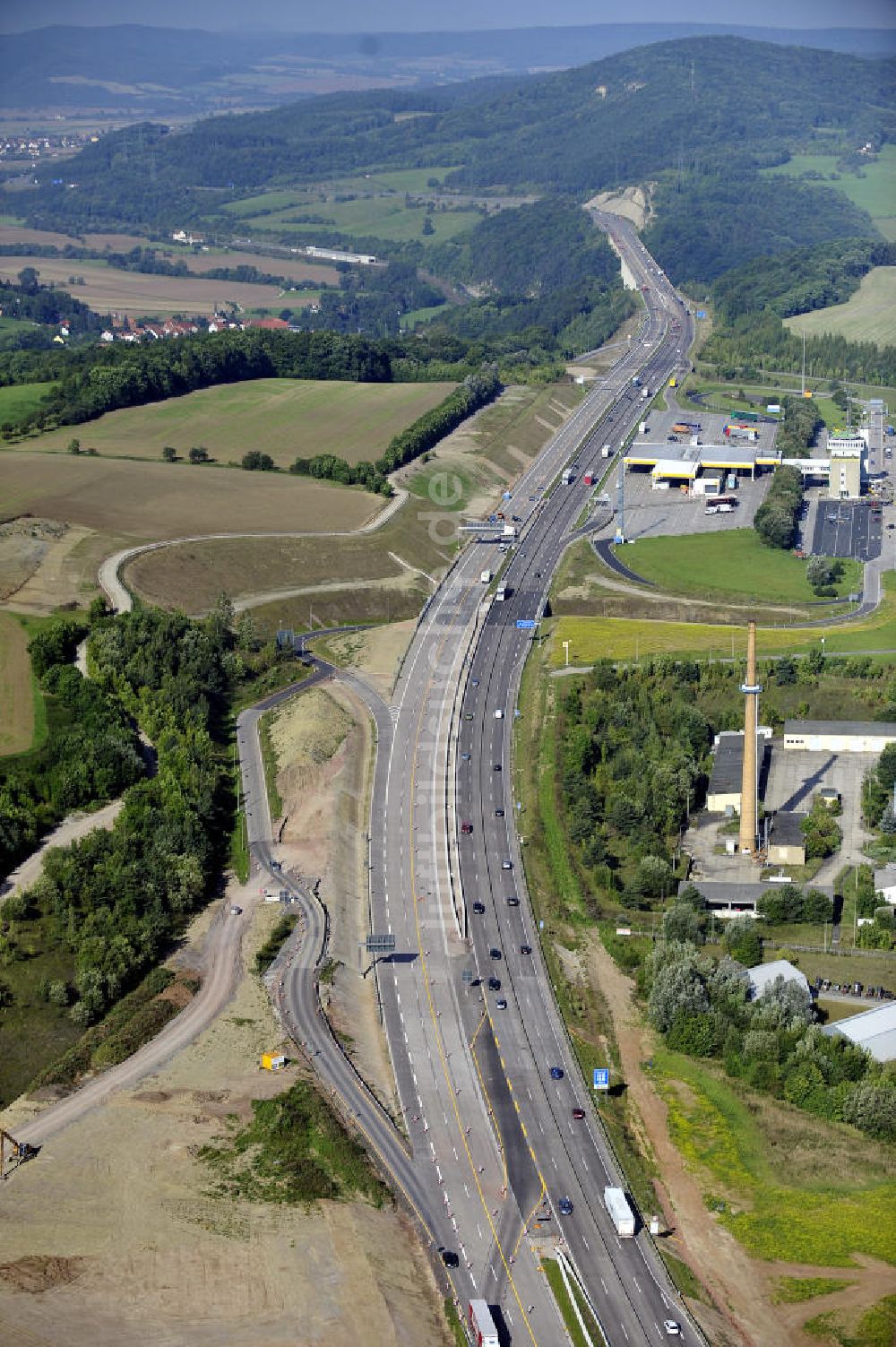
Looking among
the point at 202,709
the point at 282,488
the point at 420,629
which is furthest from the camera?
the point at 282,488

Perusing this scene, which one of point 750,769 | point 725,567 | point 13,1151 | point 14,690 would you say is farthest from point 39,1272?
point 725,567

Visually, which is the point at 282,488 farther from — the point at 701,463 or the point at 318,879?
the point at 318,879

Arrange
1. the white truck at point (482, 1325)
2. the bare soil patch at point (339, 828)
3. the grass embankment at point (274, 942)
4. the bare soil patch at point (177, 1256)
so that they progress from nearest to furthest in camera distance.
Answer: the white truck at point (482, 1325), the bare soil patch at point (177, 1256), the bare soil patch at point (339, 828), the grass embankment at point (274, 942)

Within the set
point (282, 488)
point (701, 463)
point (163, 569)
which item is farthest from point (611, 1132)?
point (701, 463)

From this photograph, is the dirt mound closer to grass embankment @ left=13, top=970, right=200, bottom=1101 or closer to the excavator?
the excavator

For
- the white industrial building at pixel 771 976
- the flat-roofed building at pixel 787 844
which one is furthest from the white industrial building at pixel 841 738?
the white industrial building at pixel 771 976

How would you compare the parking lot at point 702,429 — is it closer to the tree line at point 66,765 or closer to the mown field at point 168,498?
the mown field at point 168,498

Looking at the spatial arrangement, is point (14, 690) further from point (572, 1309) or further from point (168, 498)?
point (572, 1309)

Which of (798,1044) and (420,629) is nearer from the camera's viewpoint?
(798,1044)
